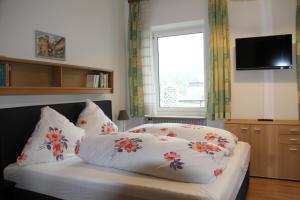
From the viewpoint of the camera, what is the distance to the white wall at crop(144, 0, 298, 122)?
333cm

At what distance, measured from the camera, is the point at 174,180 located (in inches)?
61.3

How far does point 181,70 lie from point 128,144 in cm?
254

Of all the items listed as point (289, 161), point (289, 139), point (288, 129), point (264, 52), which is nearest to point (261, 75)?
point (264, 52)

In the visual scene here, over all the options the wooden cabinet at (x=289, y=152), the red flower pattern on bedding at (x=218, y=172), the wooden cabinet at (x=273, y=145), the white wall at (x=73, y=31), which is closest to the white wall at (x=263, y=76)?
the wooden cabinet at (x=273, y=145)

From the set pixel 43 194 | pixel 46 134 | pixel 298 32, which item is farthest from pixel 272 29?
pixel 43 194

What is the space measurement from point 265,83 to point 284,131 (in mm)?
742

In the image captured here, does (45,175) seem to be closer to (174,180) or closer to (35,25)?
(174,180)

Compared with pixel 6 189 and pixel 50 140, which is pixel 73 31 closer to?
pixel 50 140

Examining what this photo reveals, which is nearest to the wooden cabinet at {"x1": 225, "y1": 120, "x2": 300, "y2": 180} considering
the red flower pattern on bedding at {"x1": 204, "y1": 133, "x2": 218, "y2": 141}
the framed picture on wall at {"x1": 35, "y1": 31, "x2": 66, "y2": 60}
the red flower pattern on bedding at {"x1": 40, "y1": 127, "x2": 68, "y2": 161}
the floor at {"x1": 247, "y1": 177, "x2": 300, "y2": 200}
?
the floor at {"x1": 247, "y1": 177, "x2": 300, "y2": 200}

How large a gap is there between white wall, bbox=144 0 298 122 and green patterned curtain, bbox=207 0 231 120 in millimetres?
134

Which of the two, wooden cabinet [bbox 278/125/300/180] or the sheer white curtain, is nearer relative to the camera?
wooden cabinet [bbox 278/125/300/180]

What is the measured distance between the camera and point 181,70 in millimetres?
4117

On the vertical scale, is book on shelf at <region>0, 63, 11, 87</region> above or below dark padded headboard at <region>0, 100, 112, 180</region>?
above

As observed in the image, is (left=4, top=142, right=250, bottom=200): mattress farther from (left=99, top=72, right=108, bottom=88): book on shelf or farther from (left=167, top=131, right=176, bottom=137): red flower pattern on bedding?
(left=99, top=72, right=108, bottom=88): book on shelf
